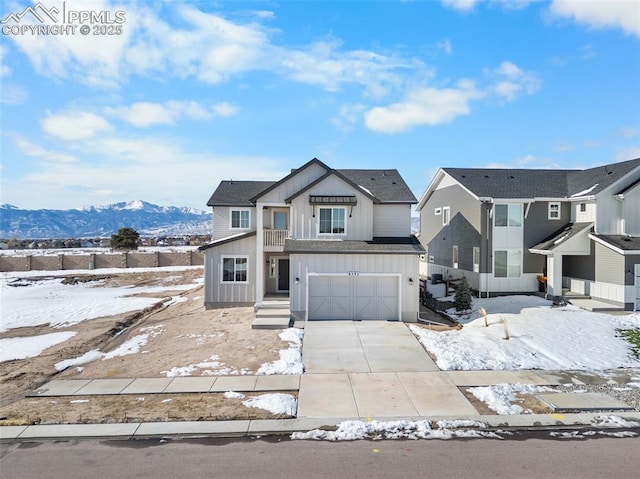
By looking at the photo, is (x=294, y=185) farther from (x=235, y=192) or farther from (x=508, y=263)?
(x=508, y=263)

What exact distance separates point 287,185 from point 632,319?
16880 millimetres

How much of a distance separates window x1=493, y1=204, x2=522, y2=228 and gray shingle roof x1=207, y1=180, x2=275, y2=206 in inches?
568

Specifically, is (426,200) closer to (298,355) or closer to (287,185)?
(287,185)

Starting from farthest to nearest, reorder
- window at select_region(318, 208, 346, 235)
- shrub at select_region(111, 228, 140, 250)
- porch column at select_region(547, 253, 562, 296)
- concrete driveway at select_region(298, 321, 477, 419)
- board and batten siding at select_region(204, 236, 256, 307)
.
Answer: shrub at select_region(111, 228, 140, 250)
porch column at select_region(547, 253, 562, 296)
board and batten siding at select_region(204, 236, 256, 307)
window at select_region(318, 208, 346, 235)
concrete driveway at select_region(298, 321, 477, 419)

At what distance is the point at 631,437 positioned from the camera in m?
7.62

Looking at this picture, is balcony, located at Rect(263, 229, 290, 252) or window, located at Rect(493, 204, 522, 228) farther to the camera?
window, located at Rect(493, 204, 522, 228)

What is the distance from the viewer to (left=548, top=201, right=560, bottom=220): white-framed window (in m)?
22.1

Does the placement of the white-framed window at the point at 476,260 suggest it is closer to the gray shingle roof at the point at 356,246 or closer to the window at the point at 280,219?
the gray shingle roof at the point at 356,246

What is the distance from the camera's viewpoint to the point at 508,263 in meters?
22.1

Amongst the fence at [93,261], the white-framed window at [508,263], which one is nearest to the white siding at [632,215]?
the white-framed window at [508,263]

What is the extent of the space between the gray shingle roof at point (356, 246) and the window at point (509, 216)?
6955mm

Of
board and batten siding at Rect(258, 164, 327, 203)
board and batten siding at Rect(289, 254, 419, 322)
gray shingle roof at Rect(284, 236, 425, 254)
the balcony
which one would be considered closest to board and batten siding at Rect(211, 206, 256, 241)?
the balcony

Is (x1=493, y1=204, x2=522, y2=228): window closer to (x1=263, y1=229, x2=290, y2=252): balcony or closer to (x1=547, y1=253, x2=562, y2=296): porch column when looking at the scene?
(x1=547, y1=253, x2=562, y2=296): porch column

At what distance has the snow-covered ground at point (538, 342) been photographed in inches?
464
